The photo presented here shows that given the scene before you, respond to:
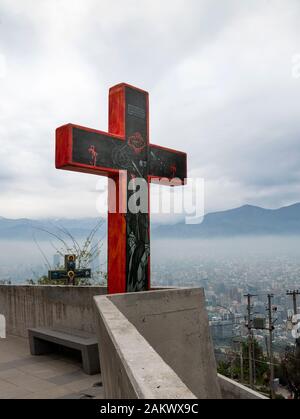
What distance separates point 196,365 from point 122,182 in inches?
132

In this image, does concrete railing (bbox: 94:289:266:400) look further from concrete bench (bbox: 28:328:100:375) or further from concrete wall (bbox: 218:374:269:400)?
concrete bench (bbox: 28:328:100:375)

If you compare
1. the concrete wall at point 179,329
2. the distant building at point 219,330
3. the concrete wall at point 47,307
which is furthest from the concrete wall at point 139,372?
the distant building at point 219,330

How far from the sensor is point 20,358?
272 inches

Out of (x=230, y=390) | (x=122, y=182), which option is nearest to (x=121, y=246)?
(x=122, y=182)

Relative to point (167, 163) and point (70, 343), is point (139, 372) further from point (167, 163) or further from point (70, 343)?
point (167, 163)

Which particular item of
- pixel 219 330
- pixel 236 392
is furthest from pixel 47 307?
pixel 219 330

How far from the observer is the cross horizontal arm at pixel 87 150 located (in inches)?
241

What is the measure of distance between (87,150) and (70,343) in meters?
3.19

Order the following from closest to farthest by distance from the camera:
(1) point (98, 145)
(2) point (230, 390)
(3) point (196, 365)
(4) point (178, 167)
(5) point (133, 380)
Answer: (5) point (133, 380)
(3) point (196, 365)
(1) point (98, 145)
(2) point (230, 390)
(4) point (178, 167)

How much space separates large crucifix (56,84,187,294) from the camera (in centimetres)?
631

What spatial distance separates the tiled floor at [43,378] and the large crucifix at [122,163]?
5.10 ft

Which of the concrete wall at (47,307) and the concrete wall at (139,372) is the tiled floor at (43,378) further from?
the concrete wall at (139,372)

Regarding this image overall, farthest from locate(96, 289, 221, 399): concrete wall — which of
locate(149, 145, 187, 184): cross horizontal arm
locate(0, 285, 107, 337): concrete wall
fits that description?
locate(149, 145, 187, 184): cross horizontal arm
